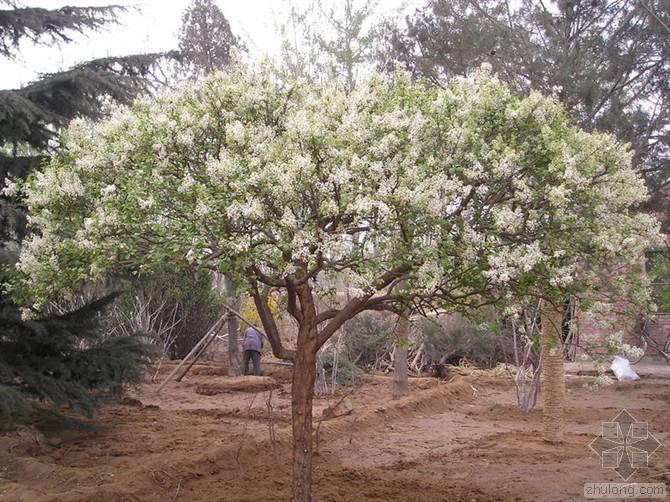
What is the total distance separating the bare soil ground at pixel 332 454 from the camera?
6184 mm

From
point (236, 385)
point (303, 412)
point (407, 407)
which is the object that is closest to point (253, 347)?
point (236, 385)

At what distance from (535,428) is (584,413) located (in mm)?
1721

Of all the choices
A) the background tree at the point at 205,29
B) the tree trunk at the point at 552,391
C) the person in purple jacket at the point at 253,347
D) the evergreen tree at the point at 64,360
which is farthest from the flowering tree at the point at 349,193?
the background tree at the point at 205,29

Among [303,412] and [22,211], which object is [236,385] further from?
[303,412]

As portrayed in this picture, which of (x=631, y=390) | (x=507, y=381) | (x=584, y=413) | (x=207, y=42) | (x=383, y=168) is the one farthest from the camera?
(x=207, y=42)

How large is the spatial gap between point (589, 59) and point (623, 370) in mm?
6913

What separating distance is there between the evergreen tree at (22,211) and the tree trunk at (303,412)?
332cm

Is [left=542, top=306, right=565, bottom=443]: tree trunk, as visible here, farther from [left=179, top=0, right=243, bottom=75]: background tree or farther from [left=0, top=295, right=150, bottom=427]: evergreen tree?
[left=179, top=0, right=243, bottom=75]: background tree

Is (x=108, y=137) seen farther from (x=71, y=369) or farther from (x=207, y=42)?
(x=207, y=42)

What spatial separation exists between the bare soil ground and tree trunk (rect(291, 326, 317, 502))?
631 mm

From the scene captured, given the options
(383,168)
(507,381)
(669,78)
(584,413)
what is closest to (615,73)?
(669,78)

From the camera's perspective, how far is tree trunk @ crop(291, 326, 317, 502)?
5.48m

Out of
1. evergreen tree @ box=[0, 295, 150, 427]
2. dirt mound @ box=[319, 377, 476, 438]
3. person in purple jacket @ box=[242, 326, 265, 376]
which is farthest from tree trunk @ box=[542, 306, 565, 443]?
person in purple jacket @ box=[242, 326, 265, 376]

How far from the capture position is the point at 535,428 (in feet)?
31.5
